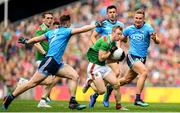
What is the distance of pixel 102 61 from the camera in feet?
62.2

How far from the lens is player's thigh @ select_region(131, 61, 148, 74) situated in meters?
19.7

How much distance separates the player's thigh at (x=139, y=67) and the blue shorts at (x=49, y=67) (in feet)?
8.67

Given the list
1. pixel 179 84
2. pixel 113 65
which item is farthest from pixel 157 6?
pixel 113 65

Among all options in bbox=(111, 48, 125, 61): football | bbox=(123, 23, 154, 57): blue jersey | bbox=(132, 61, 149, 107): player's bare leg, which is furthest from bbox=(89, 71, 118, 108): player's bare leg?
bbox=(123, 23, 154, 57): blue jersey

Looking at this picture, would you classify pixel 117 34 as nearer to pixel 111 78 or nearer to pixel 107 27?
pixel 111 78

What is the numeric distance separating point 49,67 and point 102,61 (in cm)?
177

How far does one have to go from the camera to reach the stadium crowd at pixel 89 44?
31.6 meters

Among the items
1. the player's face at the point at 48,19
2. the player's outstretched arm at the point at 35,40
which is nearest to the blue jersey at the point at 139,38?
the player's face at the point at 48,19

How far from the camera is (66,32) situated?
58.1ft

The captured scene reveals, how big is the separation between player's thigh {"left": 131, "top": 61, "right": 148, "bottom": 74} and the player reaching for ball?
0.79 m

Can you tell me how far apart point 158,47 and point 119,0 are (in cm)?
405

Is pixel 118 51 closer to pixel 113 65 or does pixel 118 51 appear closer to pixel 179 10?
pixel 113 65

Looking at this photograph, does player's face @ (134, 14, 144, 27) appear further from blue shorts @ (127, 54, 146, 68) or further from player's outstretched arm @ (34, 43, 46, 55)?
player's outstretched arm @ (34, 43, 46, 55)

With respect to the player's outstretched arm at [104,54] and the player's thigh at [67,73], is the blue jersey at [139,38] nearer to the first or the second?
the player's outstretched arm at [104,54]
